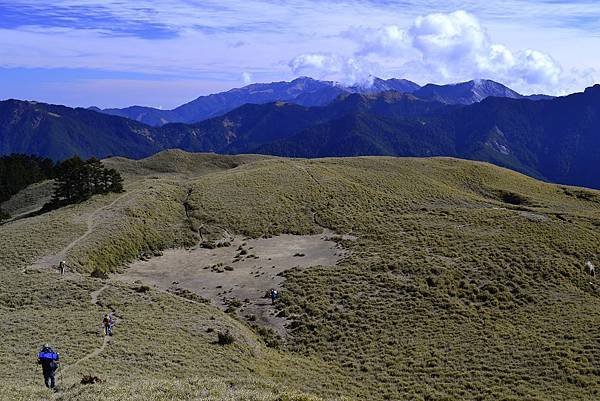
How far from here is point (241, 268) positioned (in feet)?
161

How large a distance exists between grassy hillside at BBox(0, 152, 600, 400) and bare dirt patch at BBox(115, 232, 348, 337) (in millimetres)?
1920

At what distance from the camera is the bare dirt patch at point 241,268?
4128cm

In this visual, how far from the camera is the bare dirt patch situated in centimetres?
4128

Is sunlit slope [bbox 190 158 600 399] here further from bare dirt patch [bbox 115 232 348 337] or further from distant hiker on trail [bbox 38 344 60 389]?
distant hiker on trail [bbox 38 344 60 389]

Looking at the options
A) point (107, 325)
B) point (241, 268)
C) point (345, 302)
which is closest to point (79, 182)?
point (241, 268)

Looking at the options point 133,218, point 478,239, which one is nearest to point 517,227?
point 478,239

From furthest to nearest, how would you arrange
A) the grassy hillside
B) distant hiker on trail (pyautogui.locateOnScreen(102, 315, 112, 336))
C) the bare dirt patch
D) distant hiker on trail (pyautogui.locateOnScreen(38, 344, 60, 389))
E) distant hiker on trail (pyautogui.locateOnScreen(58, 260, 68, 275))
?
1. the bare dirt patch
2. distant hiker on trail (pyautogui.locateOnScreen(58, 260, 68, 275))
3. distant hiker on trail (pyautogui.locateOnScreen(102, 315, 112, 336))
4. the grassy hillside
5. distant hiker on trail (pyautogui.locateOnScreen(38, 344, 60, 389))

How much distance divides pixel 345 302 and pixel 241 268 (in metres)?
12.9

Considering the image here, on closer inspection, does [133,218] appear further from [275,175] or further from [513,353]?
[513,353]

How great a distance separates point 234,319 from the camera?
3728cm

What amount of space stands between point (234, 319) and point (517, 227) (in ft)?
117

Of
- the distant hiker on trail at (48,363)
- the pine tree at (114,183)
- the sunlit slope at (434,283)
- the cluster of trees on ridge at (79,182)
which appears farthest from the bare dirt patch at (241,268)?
the cluster of trees on ridge at (79,182)

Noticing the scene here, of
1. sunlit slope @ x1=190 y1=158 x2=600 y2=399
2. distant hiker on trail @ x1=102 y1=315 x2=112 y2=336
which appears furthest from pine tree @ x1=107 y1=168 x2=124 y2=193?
distant hiker on trail @ x1=102 y1=315 x2=112 y2=336

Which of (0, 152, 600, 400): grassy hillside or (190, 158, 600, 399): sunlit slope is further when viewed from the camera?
(190, 158, 600, 399): sunlit slope
